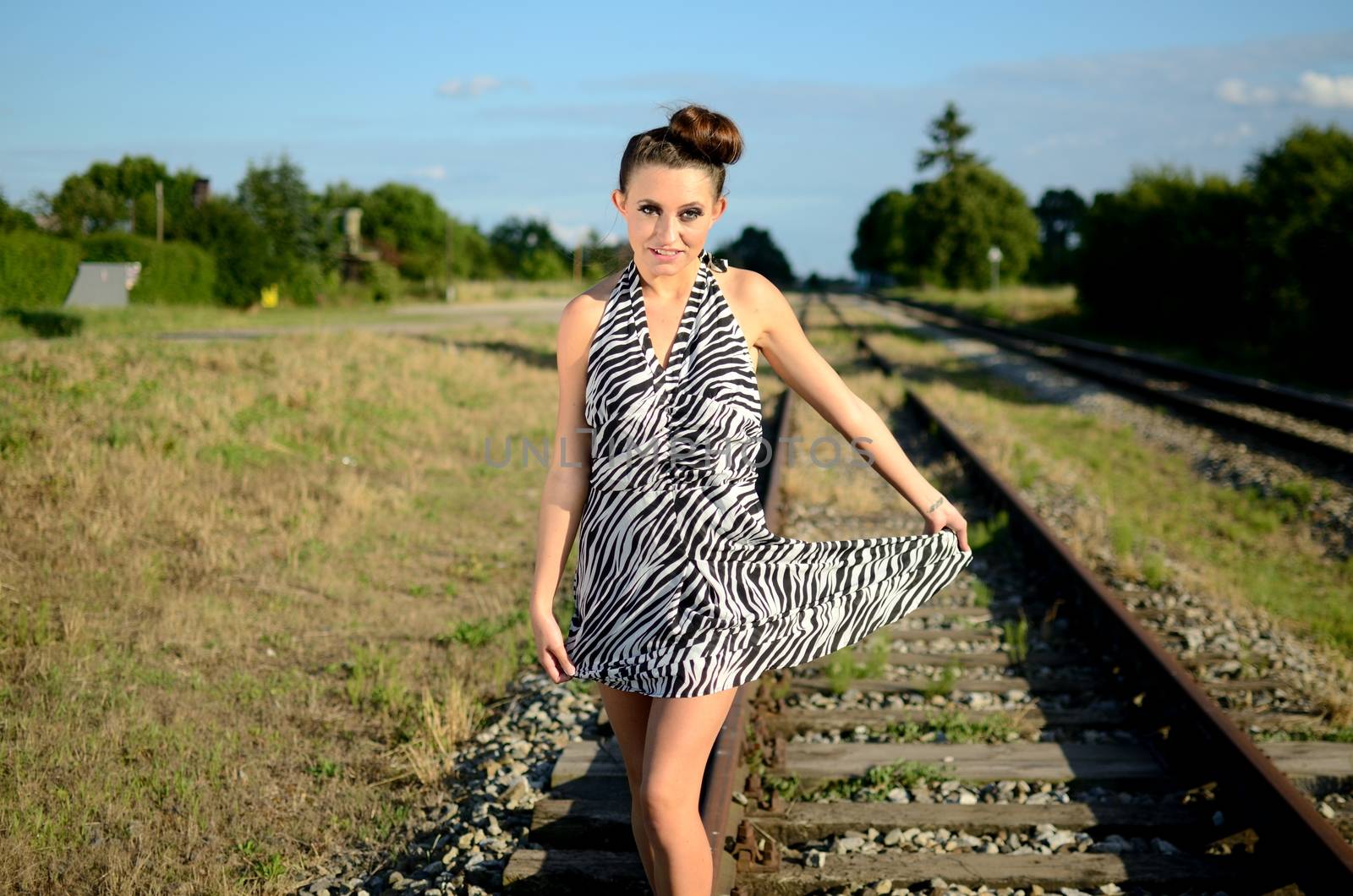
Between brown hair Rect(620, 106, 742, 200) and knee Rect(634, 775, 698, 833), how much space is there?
1.14 m

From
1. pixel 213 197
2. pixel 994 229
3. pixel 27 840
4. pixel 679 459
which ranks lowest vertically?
pixel 27 840

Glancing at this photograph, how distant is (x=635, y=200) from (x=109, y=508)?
16.2 feet

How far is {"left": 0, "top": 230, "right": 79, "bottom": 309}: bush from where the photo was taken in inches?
885

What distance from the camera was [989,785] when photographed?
12.3 feet

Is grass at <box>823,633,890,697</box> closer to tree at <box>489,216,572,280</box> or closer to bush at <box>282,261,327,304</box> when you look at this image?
bush at <box>282,261,327,304</box>

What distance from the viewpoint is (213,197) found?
32406 millimetres

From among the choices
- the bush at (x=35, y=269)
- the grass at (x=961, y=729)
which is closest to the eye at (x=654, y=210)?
the grass at (x=961, y=729)

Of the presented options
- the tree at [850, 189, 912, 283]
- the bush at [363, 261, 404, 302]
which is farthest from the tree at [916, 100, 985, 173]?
the bush at [363, 261, 404, 302]

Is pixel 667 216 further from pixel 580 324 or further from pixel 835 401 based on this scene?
pixel 835 401

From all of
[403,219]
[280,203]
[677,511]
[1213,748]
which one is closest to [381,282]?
[280,203]

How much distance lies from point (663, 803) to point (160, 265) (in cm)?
2887

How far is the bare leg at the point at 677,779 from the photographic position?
6.88 feet

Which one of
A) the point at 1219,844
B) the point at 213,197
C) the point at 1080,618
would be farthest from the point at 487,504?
the point at 213,197

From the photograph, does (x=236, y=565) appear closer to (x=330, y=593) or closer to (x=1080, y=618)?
(x=330, y=593)
